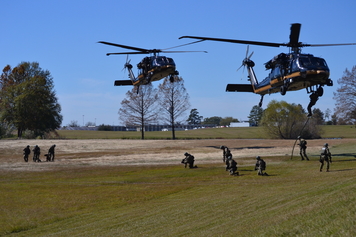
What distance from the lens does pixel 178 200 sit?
2078 centimetres

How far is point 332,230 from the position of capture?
951 cm

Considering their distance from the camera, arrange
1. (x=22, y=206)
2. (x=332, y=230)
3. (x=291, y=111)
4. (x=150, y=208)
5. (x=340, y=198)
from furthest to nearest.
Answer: (x=291, y=111) → (x=22, y=206) → (x=150, y=208) → (x=340, y=198) → (x=332, y=230)

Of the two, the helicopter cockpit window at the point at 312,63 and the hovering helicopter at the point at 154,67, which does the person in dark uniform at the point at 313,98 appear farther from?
the hovering helicopter at the point at 154,67

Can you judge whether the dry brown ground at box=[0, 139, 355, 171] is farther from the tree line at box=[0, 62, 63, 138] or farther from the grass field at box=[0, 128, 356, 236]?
the tree line at box=[0, 62, 63, 138]

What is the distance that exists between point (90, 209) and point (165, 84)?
56119 mm

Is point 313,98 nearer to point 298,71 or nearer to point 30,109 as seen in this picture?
point 298,71

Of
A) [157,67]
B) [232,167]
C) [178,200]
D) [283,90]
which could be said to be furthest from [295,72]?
[157,67]

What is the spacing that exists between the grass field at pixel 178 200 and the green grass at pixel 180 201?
0.04 m

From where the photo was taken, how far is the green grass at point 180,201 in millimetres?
11953

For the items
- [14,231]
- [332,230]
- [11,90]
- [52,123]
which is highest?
[11,90]

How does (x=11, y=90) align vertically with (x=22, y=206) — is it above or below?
above

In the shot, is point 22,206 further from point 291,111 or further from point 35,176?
point 291,111

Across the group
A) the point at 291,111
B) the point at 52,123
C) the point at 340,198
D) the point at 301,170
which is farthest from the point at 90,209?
the point at 52,123

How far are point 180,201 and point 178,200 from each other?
46cm
